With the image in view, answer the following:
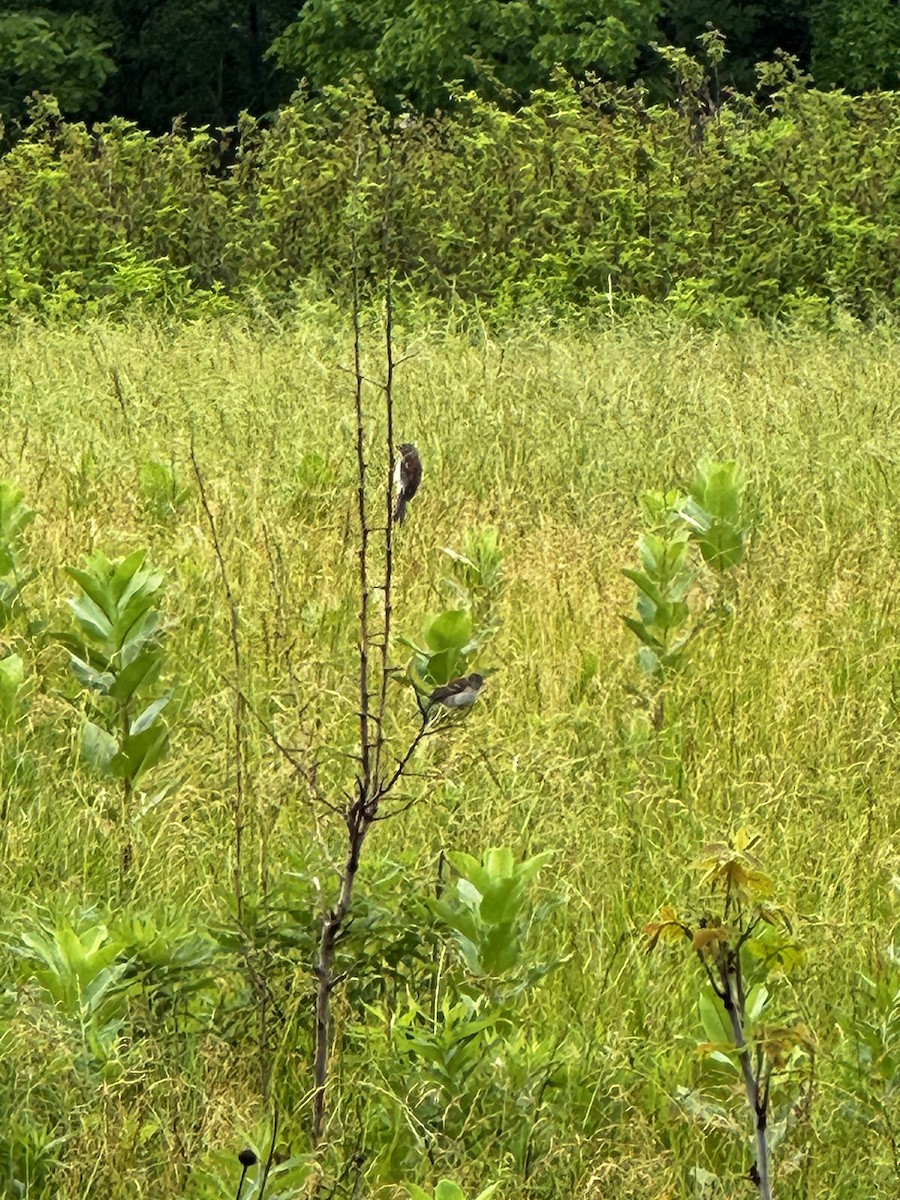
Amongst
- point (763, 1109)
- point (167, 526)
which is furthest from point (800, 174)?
point (763, 1109)

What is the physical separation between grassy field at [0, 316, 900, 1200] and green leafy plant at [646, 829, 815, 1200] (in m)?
0.07

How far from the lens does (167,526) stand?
502 cm

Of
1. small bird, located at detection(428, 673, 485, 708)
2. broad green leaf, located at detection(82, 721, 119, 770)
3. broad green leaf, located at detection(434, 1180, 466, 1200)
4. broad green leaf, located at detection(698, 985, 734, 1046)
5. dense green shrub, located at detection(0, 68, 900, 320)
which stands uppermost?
small bird, located at detection(428, 673, 485, 708)

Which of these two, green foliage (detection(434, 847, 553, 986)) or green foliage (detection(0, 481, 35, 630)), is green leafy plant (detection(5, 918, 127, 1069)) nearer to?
green foliage (detection(434, 847, 553, 986))

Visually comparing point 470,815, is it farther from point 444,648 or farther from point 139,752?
point 139,752

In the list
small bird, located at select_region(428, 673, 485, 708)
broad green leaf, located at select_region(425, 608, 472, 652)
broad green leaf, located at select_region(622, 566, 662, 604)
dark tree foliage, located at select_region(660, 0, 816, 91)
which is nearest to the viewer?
small bird, located at select_region(428, 673, 485, 708)

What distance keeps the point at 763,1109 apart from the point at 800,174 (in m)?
9.62

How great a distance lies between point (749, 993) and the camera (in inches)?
80.7

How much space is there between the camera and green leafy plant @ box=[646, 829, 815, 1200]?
5.31 ft

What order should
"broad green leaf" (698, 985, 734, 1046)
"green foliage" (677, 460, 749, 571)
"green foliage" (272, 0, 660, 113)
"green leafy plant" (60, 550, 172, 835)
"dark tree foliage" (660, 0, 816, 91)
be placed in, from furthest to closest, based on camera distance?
"dark tree foliage" (660, 0, 816, 91)
"green foliage" (272, 0, 660, 113)
"green foliage" (677, 460, 749, 571)
"green leafy plant" (60, 550, 172, 835)
"broad green leaf" (698, 985, 734, 1046)

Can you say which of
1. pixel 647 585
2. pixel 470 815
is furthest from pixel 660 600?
pixel 470 815

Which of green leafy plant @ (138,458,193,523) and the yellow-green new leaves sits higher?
the yellow-green new leaves

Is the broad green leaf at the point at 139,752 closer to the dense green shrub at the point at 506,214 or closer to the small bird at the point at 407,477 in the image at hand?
the small bird at the point at 407,477

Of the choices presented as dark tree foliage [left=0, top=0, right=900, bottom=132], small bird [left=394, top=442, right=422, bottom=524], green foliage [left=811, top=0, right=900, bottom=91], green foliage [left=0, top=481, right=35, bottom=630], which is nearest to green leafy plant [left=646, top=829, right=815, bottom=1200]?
small bird [left=394, top=442, right=422, bottom=524]
